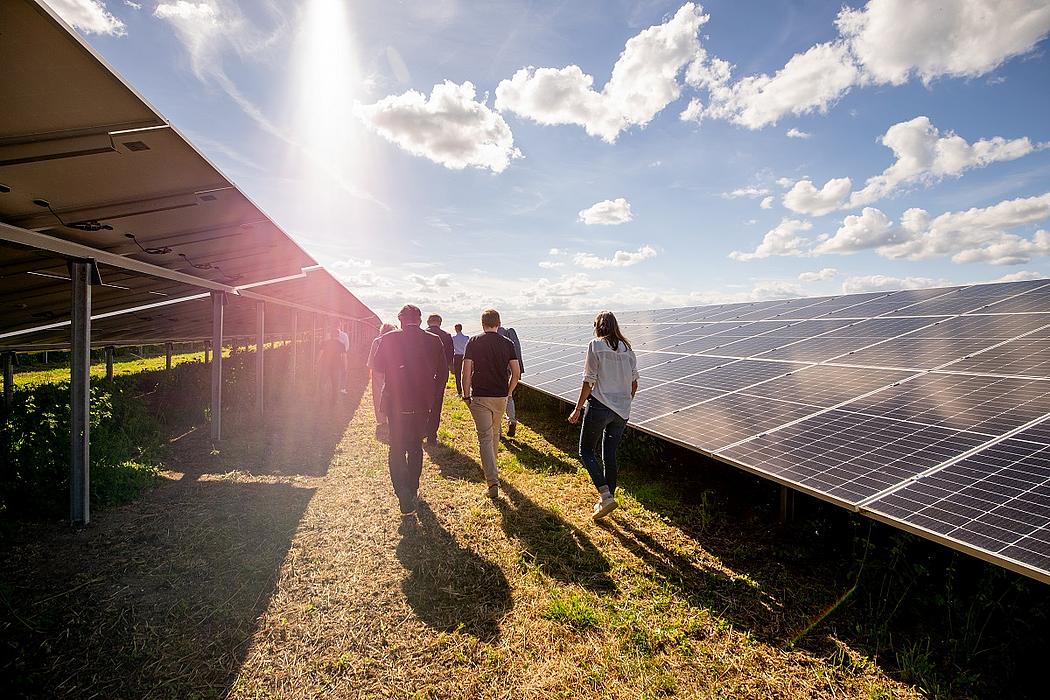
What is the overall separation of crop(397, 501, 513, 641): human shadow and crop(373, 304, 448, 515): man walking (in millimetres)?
754

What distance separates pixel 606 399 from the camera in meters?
5.40

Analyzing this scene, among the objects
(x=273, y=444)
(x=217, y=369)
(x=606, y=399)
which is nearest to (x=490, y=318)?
(x=606, y=399)

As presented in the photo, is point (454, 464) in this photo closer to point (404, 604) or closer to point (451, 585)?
point (451, 585)

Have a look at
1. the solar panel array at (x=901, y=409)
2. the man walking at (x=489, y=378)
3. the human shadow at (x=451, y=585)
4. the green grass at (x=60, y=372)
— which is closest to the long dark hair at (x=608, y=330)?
Answer: the man walking at (x=489, y=378)

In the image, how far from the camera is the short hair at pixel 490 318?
20.5 ft

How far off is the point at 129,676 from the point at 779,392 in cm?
716

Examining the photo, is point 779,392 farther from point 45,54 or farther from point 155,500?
point 155,500

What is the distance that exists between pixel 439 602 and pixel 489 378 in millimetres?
2799

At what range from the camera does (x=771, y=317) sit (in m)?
12.7

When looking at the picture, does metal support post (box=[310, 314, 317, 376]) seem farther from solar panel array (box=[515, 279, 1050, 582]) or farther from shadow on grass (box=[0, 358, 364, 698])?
shadow on grass (box=[0, 358, 364, 698])

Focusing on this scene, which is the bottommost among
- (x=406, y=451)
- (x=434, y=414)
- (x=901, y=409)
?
(x=406, y=451)

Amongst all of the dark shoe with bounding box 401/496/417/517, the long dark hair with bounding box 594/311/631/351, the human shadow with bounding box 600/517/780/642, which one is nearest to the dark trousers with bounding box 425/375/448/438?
the dark shoe with bounding box 401/496/417/517

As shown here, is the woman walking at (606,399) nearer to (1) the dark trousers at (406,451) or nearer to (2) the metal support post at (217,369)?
(1) the dark trousers at (406,451)

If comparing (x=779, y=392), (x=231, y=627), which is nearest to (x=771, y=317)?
(x=779, y=392)
